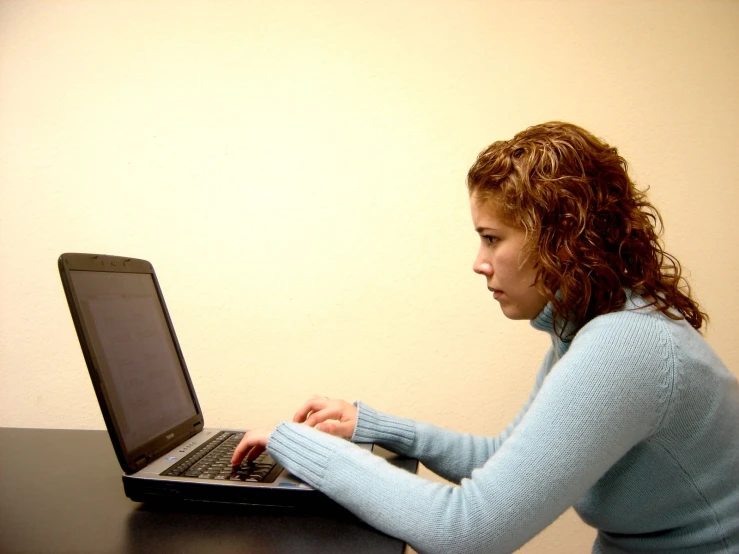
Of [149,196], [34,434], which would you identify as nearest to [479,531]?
[34,434]

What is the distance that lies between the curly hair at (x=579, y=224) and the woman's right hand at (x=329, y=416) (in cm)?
36

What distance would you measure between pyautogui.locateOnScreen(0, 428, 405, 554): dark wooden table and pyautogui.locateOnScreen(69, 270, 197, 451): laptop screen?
0.09 metres

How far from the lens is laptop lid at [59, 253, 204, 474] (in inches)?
27.0

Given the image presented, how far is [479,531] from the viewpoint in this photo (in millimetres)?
587

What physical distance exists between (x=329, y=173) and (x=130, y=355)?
0.78 meters

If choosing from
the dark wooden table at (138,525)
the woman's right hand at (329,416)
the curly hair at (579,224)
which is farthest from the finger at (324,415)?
the curly hair at (579,224)

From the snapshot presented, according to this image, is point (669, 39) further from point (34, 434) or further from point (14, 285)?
point (14, 285)

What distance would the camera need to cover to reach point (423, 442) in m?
0.90

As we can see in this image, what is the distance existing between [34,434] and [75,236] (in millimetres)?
614

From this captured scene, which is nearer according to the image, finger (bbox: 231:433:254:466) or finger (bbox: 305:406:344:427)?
finger (bbox: 231:433:254:466)

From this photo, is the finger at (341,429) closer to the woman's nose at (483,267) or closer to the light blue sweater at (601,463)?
the light blue sweater at (601,463)

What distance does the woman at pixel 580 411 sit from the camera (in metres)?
0.59

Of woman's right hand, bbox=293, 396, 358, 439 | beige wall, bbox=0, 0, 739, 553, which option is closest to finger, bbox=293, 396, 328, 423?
woman's right hand, bbox=293, 396, 358, 439

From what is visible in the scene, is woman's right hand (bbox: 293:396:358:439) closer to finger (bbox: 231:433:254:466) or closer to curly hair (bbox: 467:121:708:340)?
finger (bbox: 231:433:254:466)
